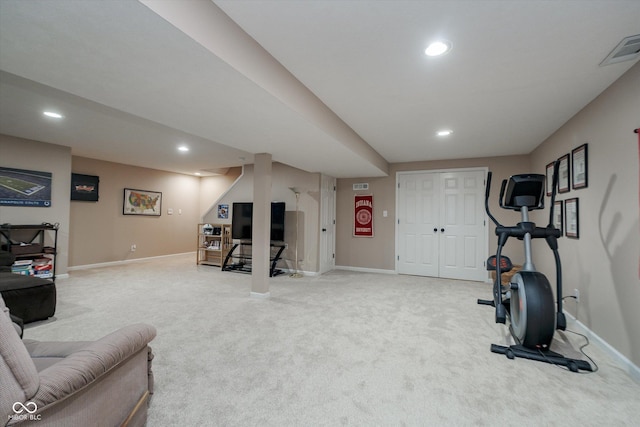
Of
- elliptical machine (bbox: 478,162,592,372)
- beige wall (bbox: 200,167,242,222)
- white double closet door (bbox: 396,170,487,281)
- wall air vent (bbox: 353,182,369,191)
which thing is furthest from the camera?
beige wall (bbox: 200,167,242,222)

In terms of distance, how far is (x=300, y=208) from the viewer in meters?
6.05

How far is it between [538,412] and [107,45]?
3.33 metres

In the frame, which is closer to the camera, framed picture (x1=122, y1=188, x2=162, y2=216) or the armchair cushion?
the armchair cushion

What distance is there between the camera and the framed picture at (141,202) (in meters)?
6.73

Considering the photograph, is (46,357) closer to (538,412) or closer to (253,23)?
(253,23)

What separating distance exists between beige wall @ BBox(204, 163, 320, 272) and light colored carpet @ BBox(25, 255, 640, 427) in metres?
1.68

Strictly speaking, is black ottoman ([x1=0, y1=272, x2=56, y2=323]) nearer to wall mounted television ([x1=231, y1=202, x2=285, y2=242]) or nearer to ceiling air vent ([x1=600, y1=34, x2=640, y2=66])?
wall mounted television ([x1=231, y1=202, x2=285, y2=242])

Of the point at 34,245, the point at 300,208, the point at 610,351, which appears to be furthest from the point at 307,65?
the point at 34,245

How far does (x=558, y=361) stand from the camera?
7.50ft

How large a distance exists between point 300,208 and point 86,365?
4.99 metres

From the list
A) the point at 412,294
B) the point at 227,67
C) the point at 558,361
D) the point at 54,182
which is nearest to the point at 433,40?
the point at 227,67

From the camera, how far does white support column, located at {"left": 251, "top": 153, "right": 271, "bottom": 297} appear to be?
4043 mm

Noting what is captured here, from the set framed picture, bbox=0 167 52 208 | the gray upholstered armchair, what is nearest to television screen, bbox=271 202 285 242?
framed picture, bbox=0 167 52 208

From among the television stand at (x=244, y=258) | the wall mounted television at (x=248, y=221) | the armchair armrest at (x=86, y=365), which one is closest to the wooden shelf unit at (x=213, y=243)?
the television stand at (x=244, y=258)
